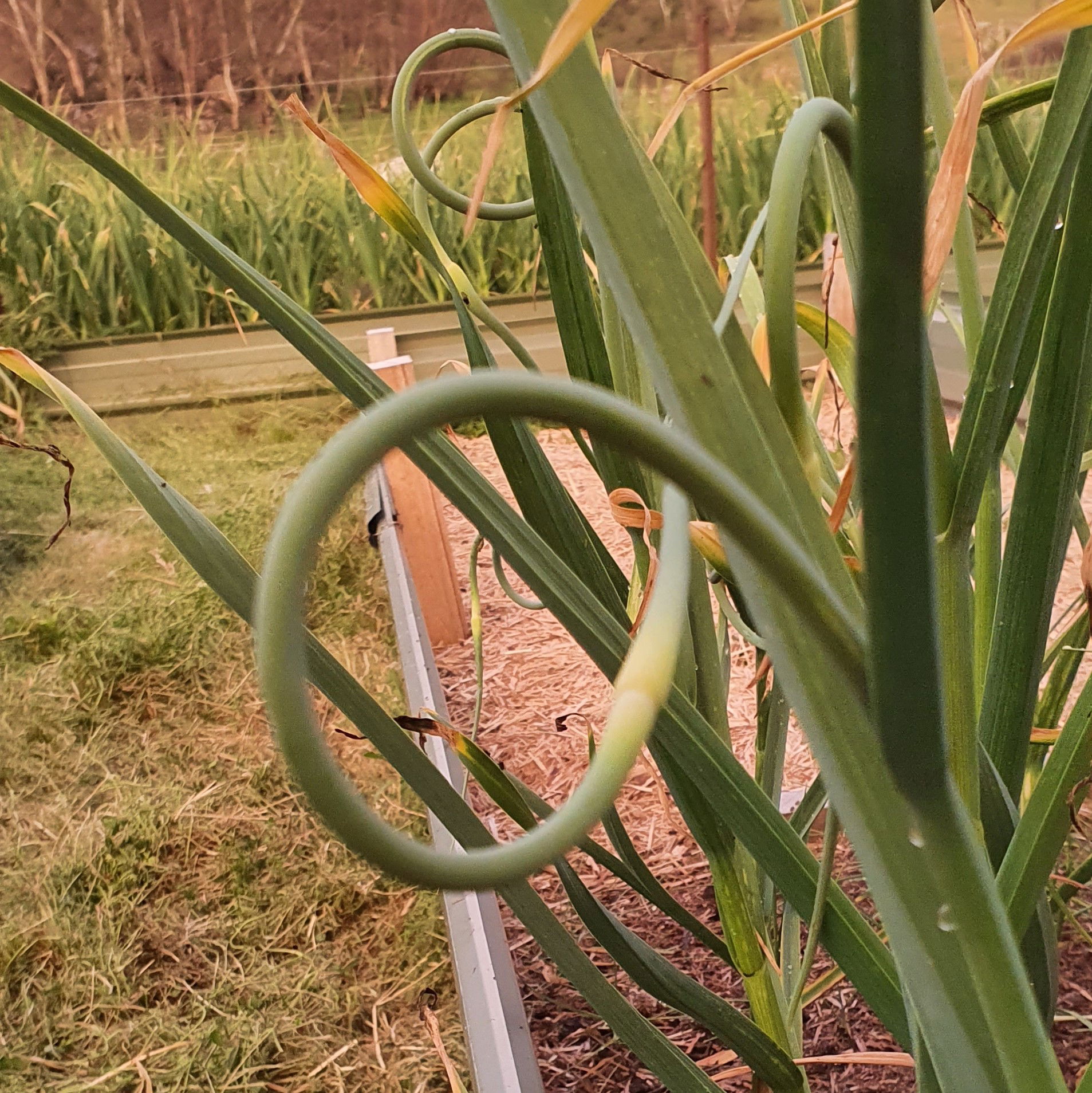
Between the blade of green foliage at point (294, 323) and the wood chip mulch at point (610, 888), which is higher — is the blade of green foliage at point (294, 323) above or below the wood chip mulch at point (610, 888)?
above

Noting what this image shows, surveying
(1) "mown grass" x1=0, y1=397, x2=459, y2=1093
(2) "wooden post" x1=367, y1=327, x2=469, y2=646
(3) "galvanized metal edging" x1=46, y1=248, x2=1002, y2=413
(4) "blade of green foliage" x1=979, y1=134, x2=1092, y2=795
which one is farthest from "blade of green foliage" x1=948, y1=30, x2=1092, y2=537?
(3) "galvanized metal edging" x1=46, y1=248, x2=1002, y2=413

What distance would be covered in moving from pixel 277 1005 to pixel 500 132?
631 mm

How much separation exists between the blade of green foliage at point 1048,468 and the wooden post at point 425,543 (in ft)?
3.16

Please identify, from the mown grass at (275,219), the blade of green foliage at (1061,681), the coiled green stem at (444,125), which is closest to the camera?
the coiled green stem at (444,125)

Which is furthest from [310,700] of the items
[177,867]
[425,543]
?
[425,543]

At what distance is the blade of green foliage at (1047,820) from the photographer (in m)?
0.22

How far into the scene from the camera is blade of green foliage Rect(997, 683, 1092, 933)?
0.22m

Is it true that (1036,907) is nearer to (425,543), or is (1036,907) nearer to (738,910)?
(738,910)

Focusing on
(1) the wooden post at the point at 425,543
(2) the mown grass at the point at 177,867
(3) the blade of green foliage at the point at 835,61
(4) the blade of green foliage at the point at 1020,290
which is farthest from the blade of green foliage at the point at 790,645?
(1) the wooden post at the point at 425,543

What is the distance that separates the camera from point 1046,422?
0.26 m

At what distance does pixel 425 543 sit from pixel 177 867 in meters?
0.57

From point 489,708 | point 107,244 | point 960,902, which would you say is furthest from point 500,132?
point 107,244

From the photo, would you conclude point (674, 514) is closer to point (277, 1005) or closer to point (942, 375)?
point (277, 1005)

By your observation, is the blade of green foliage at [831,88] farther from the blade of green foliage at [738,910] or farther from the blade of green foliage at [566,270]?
the blade of green foliage at [738,910]
